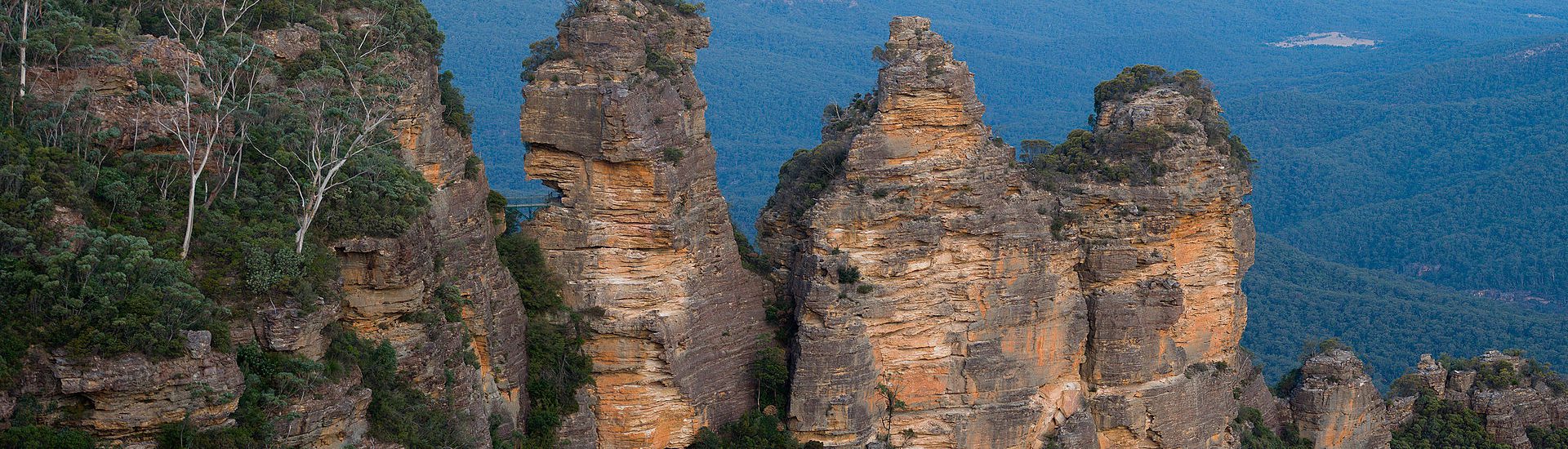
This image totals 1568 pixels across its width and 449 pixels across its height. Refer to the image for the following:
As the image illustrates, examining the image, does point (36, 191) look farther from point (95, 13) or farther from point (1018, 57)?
point (1018, 57)

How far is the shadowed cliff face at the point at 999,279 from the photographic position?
155ft

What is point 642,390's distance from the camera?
45.9 meters

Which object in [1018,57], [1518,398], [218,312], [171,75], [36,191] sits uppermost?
[1018,57]

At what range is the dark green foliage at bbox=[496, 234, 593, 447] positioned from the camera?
145ft

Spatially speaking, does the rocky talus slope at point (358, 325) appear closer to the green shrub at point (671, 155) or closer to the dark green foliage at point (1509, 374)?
the green shrub at point (671, 155)

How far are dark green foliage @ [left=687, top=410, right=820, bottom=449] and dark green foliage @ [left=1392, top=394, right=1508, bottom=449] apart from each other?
94.5 ft

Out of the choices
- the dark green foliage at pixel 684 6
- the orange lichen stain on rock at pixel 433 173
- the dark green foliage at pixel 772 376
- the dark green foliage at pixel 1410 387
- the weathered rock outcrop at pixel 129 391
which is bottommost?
the dark green foliage at pixel 1410 387

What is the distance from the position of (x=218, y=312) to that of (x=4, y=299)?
3462 mm

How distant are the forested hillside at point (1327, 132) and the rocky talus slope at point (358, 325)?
194 ft

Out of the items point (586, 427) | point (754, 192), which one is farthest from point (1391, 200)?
point (586, 427)

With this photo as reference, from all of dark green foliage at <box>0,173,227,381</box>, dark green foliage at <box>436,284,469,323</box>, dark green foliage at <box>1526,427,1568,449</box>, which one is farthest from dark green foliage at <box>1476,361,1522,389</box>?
dark green foliage at <box>0,173,227,381</box>

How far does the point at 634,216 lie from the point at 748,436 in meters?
7.17

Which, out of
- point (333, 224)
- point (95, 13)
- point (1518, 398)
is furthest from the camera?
point (1518, 398)

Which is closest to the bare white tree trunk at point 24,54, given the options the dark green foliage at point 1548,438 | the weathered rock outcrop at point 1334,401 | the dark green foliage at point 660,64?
the dark green foliage at point 660,64
